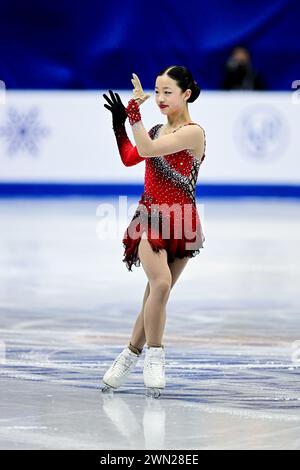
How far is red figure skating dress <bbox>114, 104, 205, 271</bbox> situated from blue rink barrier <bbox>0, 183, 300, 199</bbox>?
9219 millimetres

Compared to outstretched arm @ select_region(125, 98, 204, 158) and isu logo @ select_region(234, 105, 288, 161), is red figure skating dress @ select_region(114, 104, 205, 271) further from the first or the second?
isu logo @ select_region(234, 105, 288, 161)

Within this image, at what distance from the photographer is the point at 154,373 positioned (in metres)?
4.28

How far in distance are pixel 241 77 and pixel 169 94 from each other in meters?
10.3

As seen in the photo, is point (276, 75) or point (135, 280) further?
point (276, 75)

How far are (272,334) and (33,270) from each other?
107 inches

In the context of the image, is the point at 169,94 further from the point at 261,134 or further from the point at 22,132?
the point at 22,132

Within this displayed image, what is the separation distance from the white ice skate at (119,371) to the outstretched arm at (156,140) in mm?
792

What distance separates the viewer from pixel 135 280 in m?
7.85

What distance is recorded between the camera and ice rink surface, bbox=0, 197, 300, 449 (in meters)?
3.71

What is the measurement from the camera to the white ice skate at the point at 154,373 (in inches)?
167

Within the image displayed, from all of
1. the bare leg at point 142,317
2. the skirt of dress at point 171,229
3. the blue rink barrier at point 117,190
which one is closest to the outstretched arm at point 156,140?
the skirt of dress at point 171,229

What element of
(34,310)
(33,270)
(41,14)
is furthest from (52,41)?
(34,310)

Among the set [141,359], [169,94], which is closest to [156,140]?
[169,94]

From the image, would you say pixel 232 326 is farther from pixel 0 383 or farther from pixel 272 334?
pixel 0 383
